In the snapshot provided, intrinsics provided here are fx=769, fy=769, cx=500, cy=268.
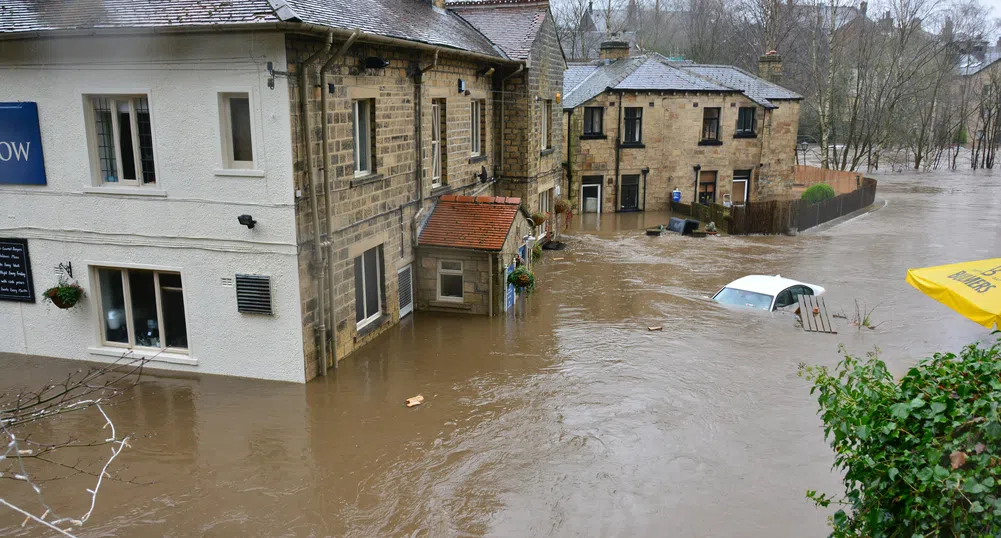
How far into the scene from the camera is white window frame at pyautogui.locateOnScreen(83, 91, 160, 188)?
12.2 m

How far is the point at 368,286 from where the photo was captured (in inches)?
591

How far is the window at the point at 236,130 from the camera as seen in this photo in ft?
38.9

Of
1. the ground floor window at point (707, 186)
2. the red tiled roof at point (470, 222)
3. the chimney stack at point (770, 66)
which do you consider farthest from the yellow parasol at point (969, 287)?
the chimney stack at point (770, 66)

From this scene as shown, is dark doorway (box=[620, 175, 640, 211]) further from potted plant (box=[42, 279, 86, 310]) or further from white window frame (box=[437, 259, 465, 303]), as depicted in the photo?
potted plant (box=[42, 279, 86, 310])

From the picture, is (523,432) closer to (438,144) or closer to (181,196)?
(181,196)

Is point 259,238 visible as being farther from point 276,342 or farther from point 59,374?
point 59,374

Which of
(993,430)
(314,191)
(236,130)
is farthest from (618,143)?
(993,430)

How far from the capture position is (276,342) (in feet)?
40.4

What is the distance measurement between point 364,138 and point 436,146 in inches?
144

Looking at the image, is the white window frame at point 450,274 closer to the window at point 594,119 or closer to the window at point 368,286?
the window at point 368,286

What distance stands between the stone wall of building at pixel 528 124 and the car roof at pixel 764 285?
23.0 feet

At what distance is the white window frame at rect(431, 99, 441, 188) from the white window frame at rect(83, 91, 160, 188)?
665cm

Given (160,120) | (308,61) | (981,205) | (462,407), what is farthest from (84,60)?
(981,205)

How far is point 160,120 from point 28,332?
4815 mm
